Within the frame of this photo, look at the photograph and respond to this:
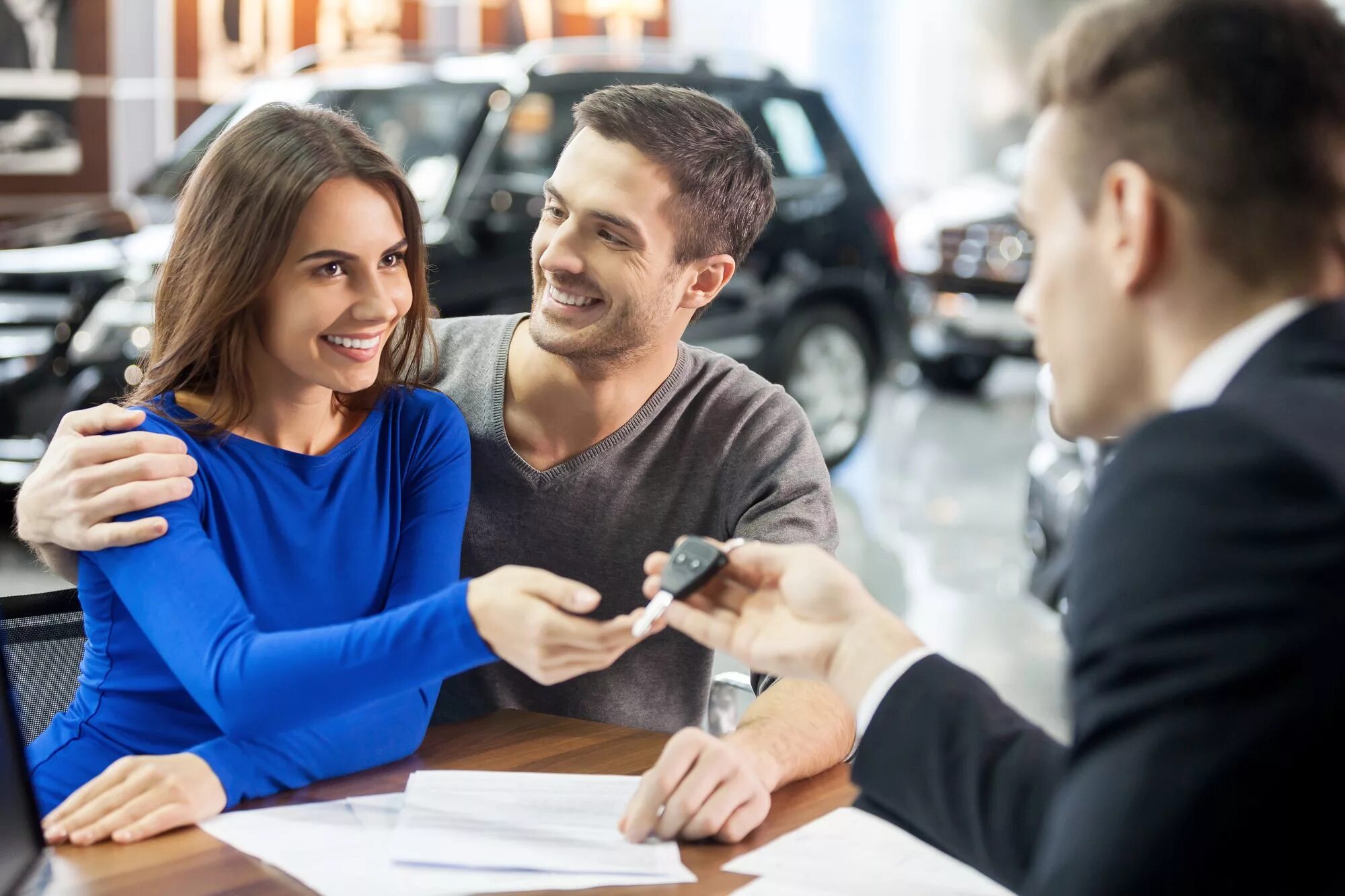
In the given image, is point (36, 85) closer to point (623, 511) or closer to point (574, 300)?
point (574, 300)

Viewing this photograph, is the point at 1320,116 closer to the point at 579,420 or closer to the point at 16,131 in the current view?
the point at 579,420

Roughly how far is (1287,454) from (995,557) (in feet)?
15.0

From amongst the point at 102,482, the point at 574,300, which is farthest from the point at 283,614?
the point at 574,300

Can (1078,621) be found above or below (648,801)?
above

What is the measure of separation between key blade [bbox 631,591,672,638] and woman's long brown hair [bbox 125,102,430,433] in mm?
635

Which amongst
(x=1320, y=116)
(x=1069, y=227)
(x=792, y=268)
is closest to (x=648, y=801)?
(x=1069, y=227)

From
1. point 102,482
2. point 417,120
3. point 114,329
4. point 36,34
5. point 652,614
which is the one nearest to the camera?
point 652,614

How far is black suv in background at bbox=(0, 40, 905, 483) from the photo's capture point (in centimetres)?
456

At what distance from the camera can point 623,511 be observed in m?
1.96

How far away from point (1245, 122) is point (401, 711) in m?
1.06

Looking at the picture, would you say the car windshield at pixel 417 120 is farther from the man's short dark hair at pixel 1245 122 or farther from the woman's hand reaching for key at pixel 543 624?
the man's short dark hair at pixel 1245 122

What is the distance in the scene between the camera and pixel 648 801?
1.36m

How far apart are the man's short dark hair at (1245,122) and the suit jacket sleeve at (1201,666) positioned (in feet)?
0.51

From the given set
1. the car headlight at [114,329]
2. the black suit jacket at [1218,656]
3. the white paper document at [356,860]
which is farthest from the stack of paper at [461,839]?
the car headlight at [114,329]
